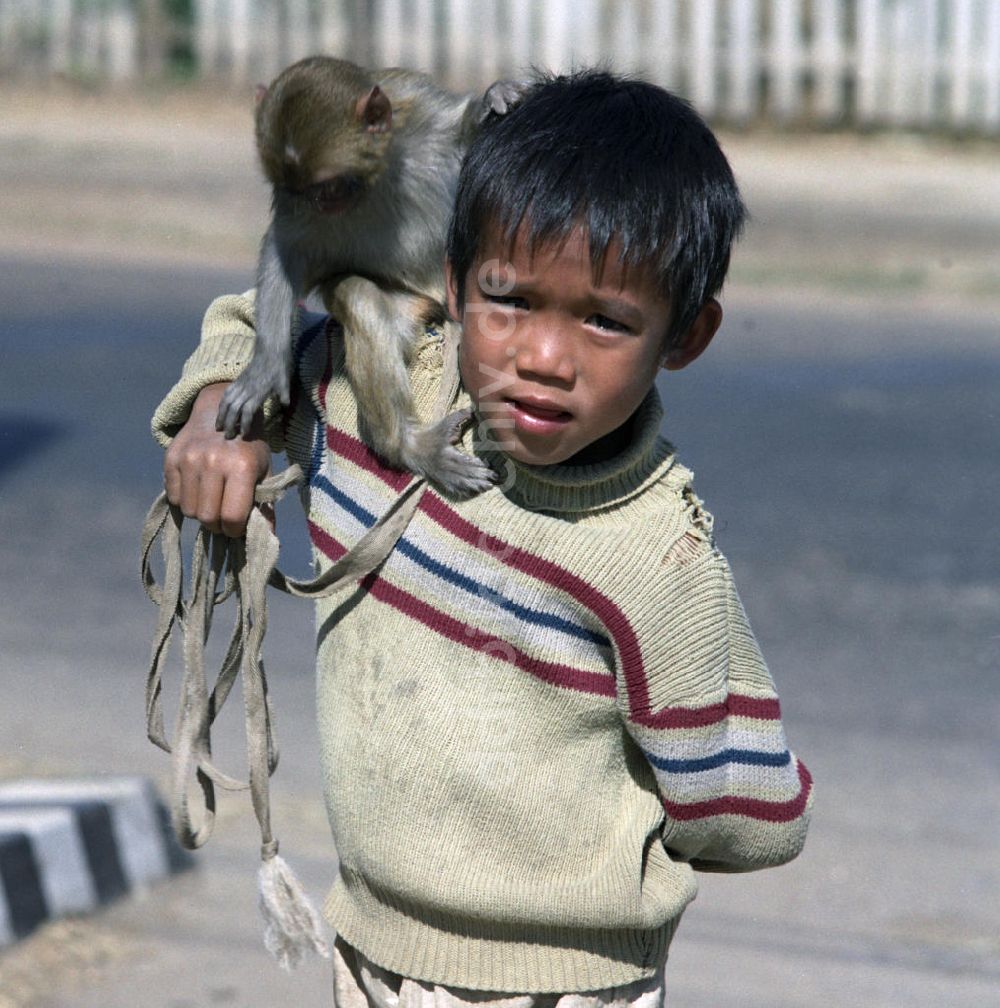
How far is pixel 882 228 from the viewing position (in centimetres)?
1161

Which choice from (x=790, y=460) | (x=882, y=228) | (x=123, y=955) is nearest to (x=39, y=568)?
(x=123, y=955)

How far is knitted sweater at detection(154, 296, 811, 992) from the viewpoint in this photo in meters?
1.86

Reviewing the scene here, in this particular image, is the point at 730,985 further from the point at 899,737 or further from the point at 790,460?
the point at 790,460

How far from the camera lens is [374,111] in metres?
3.06

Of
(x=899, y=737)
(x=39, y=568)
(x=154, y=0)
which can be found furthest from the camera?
(x=154, y=0)

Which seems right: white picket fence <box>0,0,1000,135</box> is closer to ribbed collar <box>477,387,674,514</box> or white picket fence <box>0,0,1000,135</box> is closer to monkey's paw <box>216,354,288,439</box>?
monkey's paw <box>216,354,288,439</box>

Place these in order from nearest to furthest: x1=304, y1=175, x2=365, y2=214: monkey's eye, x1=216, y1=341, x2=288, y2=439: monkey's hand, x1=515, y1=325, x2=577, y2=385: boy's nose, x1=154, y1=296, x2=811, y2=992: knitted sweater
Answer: x1=515, y1=325, x2=577, y2=385: boy's nose
x1=154, y1=296, x2=811, y2=992: knitted sweater
x1=216, y1=341, x2=288, y2=439: monkey's hand
x1=304, y1=175, x2=365, y2=214: monkey's eye

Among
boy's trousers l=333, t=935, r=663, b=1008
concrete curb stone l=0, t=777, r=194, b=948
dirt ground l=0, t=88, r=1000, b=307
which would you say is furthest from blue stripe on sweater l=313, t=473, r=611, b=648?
dirt ground l=0, t=88, r=1000, b=307

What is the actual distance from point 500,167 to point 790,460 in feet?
17.9

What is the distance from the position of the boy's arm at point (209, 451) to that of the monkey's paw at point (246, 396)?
1 cm

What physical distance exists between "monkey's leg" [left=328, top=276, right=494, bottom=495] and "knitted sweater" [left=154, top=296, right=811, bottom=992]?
0.03 meters

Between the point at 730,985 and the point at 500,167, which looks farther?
the point at 730,985

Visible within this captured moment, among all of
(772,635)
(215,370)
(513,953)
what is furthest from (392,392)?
(772,635)

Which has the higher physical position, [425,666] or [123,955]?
[425,666]
